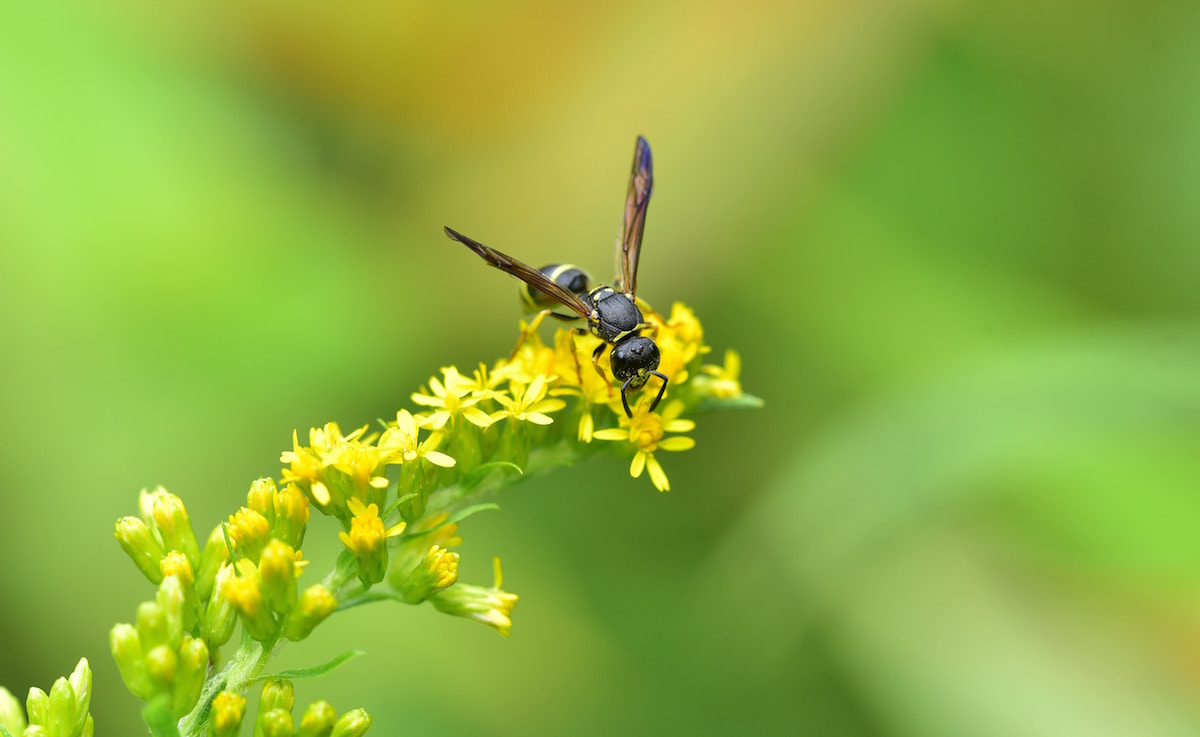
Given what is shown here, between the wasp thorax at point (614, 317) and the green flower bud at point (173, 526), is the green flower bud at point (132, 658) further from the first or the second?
the wasp thorax at point (614, 317)

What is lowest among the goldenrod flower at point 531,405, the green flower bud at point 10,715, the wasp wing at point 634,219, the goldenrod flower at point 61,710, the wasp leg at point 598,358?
the green flower bud at point 10,715

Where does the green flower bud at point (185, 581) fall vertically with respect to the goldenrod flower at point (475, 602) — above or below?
above

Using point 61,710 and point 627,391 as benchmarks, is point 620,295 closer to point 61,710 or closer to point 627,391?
point 627,391

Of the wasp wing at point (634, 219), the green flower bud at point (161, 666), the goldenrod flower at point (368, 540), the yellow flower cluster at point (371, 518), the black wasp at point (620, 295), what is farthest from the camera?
the wasp wing at point (634, 219)

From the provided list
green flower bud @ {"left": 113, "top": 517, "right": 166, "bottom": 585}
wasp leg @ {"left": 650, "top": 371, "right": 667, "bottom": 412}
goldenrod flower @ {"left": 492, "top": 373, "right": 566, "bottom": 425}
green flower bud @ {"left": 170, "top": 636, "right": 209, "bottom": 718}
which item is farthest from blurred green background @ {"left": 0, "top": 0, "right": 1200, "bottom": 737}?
green flower bud @ {"left": 170, "top": 636, "right": 209, "bottom": 718}

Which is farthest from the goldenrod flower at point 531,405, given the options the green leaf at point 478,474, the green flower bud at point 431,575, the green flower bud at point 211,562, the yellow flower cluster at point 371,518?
the green flower bud at point 211,562

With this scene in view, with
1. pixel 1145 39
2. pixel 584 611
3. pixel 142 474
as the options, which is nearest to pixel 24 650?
pixel 142 474

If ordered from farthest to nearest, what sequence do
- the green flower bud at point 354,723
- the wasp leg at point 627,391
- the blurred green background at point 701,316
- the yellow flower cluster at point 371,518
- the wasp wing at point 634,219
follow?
the blurred green background at point 701,316
the wasp wing at point 634,219
the wasp leg at point 627,391
the green flower bud at point 354,723
the yellow flower cluster at point 371,518

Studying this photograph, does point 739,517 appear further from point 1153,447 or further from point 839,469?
point 1153,447

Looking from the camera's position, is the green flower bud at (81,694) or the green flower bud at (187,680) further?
the green flower bud at (81,694)
